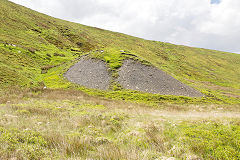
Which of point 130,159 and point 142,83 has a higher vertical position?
point 142,83

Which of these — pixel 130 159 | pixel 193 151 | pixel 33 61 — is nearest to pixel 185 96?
pixel 193 151

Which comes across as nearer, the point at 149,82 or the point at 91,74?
the point at 149,82

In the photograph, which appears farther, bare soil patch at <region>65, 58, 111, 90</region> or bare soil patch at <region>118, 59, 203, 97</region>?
bare soil patch at <region>65, 58, 111, 90</region>

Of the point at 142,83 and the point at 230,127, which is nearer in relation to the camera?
the point at 230,127

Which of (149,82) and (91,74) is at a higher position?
(91,74)

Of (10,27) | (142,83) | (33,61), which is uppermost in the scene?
(10,27)

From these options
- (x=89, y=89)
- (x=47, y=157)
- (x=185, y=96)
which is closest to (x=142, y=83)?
(x=185, y=96)

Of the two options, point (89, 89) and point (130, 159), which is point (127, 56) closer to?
point (89, 89)

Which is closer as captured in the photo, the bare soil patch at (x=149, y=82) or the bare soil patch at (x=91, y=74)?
the bare soil patch at (x=149, y=82)

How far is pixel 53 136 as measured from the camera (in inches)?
195

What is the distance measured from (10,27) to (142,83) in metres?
63.5

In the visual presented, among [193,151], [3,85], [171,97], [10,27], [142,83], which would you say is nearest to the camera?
[193,151]

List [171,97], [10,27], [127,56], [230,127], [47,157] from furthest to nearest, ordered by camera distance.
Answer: [10,27]
[127,56]
[171,97]
[230,127]
[47,157]

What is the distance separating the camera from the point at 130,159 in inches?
147
